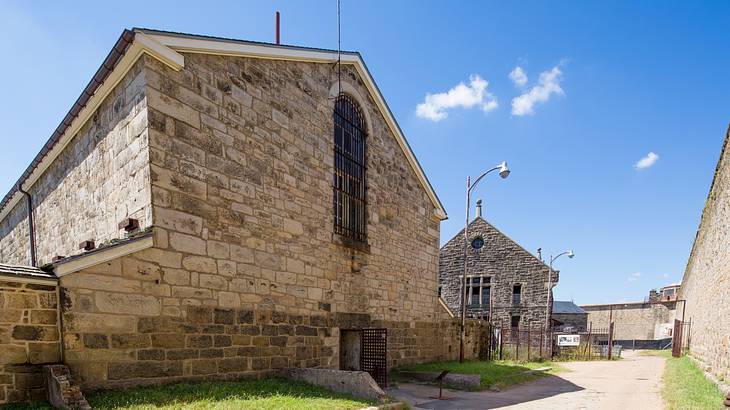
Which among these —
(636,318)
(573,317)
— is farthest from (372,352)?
(636,318)

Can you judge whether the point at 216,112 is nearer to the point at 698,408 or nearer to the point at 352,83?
the point at 352,83

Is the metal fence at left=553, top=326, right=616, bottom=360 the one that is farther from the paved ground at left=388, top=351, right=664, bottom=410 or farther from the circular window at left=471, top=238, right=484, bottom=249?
the paved ground at left=388, top=351, right=664, bottom=410

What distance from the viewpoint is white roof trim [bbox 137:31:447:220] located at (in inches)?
259

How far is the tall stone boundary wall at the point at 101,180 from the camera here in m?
6.09

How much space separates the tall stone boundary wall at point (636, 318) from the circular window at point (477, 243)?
1948 cm

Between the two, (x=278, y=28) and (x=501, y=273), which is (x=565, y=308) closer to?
(x=501, y=273)

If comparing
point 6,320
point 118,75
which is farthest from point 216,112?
point 6,320

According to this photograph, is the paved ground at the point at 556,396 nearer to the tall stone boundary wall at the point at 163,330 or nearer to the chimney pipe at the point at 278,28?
the tall stone boundary wall at the point at 163,330

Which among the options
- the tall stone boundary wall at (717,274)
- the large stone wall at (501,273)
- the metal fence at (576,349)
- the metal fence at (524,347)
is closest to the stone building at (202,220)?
the tall stone boundary wall at (717,274)

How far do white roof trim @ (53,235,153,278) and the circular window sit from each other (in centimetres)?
2381

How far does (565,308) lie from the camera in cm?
3362

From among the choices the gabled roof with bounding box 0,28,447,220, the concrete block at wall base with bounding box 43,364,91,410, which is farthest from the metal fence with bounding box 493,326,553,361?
the concrete block at wall base with bounding box 43,364,91,410

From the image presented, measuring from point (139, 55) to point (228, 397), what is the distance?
516 centimetres

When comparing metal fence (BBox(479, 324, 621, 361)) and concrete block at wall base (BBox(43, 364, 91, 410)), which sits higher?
concrete block at wall base (BBox(43, 364, 91, 410))
